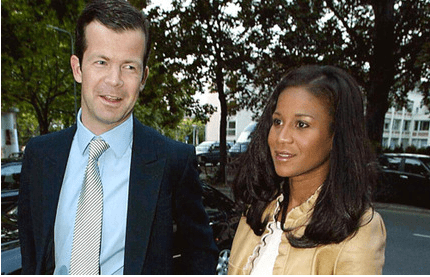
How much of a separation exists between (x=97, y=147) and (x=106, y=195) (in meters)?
0.21

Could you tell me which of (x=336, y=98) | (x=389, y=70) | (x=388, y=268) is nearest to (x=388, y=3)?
(x=389, y=70)

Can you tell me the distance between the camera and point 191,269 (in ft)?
5.56

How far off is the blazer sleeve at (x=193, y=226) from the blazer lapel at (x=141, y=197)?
0.14 meters

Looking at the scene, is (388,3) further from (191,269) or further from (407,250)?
(191,269)

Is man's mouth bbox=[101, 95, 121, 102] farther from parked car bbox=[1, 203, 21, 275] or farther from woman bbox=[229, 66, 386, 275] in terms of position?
parked car bbox=[1, 203, 21, 275]

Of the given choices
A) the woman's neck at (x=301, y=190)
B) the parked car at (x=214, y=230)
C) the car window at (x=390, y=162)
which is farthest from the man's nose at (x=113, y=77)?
the car window at (x=390, y=162)

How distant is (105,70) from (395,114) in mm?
60367

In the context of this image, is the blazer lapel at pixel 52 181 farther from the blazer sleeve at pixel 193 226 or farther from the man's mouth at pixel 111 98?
the blazer sleeve at pixel 193 226

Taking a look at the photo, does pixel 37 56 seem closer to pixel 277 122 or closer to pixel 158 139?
pixel 158 139

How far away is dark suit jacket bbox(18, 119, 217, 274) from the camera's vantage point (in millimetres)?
1444

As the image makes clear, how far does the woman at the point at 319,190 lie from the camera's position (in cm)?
119

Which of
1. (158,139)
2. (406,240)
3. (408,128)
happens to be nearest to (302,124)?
(158,139)

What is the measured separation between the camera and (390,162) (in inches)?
464

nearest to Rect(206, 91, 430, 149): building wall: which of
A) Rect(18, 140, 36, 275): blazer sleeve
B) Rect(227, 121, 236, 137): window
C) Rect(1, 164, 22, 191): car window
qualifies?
Rect(227, 121, 236, 137): window
